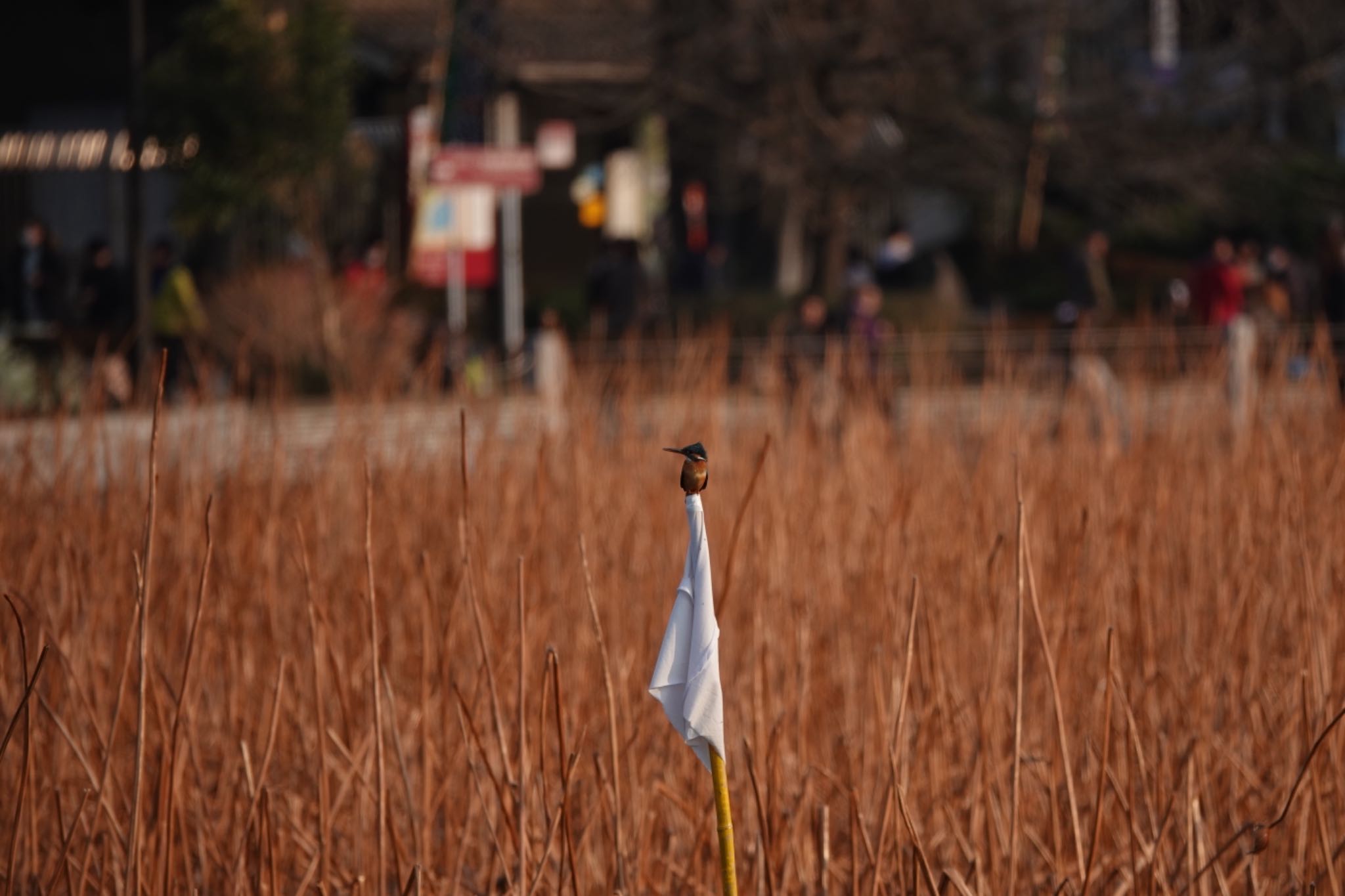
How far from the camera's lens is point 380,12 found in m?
15.8

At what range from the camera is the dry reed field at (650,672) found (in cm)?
165

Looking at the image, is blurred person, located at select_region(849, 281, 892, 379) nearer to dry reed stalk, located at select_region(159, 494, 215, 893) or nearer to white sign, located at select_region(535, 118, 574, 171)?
dry reed stalk, located at select_region(159, 494, 215, 893)

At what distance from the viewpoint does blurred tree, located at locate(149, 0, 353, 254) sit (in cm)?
1073

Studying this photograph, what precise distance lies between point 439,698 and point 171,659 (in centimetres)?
64

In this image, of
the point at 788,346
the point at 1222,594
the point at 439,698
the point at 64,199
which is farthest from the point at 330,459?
the point at 64,199

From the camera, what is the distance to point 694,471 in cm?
102

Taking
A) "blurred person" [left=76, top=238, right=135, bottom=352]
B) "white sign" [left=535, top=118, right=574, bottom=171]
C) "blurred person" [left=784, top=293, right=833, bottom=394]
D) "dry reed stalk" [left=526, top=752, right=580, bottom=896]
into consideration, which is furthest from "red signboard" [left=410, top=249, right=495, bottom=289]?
"dry reed stalk" [left=526, top=752, right=580, bottom=896]

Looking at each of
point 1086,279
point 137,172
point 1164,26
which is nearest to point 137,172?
point 137,172

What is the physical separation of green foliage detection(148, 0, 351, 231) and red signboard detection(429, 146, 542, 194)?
3.20 metres

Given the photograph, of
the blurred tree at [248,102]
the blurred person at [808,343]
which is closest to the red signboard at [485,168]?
the blurred person at [808,343]

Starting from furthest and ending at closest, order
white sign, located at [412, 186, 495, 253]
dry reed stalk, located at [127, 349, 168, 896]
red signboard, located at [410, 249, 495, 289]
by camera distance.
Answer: red signboard, located at [410, 249, 495, 289] → white sign, located at [412, 186, 495, 253] → dry reed stalk, located at [127, 349, 168, 896]

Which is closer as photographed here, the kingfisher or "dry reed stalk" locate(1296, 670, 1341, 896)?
the kingfisher

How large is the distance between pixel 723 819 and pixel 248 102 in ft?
33.8

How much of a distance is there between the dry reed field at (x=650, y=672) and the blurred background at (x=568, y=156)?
2501mm
